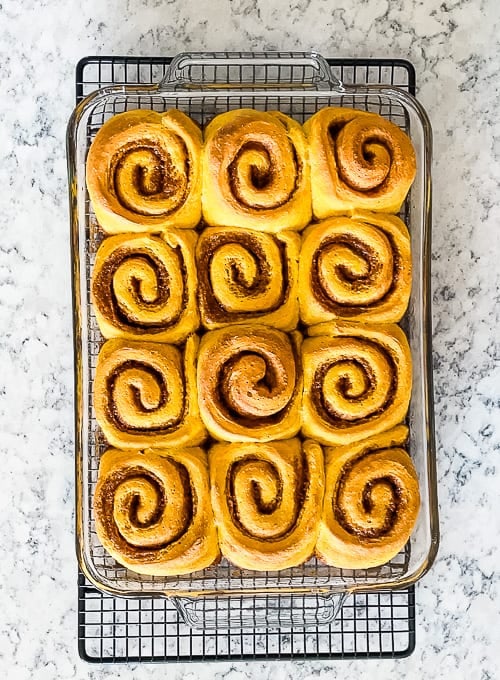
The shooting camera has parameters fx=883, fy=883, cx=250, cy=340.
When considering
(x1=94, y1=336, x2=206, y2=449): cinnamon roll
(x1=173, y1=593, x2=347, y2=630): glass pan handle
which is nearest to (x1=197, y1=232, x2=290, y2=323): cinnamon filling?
(x1=94, y1=336, x2=206, y2=449): cinnamon roll

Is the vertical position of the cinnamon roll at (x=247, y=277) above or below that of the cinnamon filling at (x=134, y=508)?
above

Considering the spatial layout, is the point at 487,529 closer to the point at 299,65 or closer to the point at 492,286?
the point at 492,286

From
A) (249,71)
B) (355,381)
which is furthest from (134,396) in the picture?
(249,71)

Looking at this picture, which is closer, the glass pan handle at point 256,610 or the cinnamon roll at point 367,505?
the cinnamon roll at point 367,505

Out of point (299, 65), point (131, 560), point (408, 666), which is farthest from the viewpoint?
point (408, 666)

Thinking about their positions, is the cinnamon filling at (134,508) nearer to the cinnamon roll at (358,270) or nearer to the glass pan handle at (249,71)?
the cinnamon roll at (358,270)

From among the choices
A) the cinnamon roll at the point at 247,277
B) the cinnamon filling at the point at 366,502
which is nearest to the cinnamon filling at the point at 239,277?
the cinnamon roll at the point at 247,277

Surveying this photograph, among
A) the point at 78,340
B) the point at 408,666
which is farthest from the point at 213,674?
the point at 78,340
